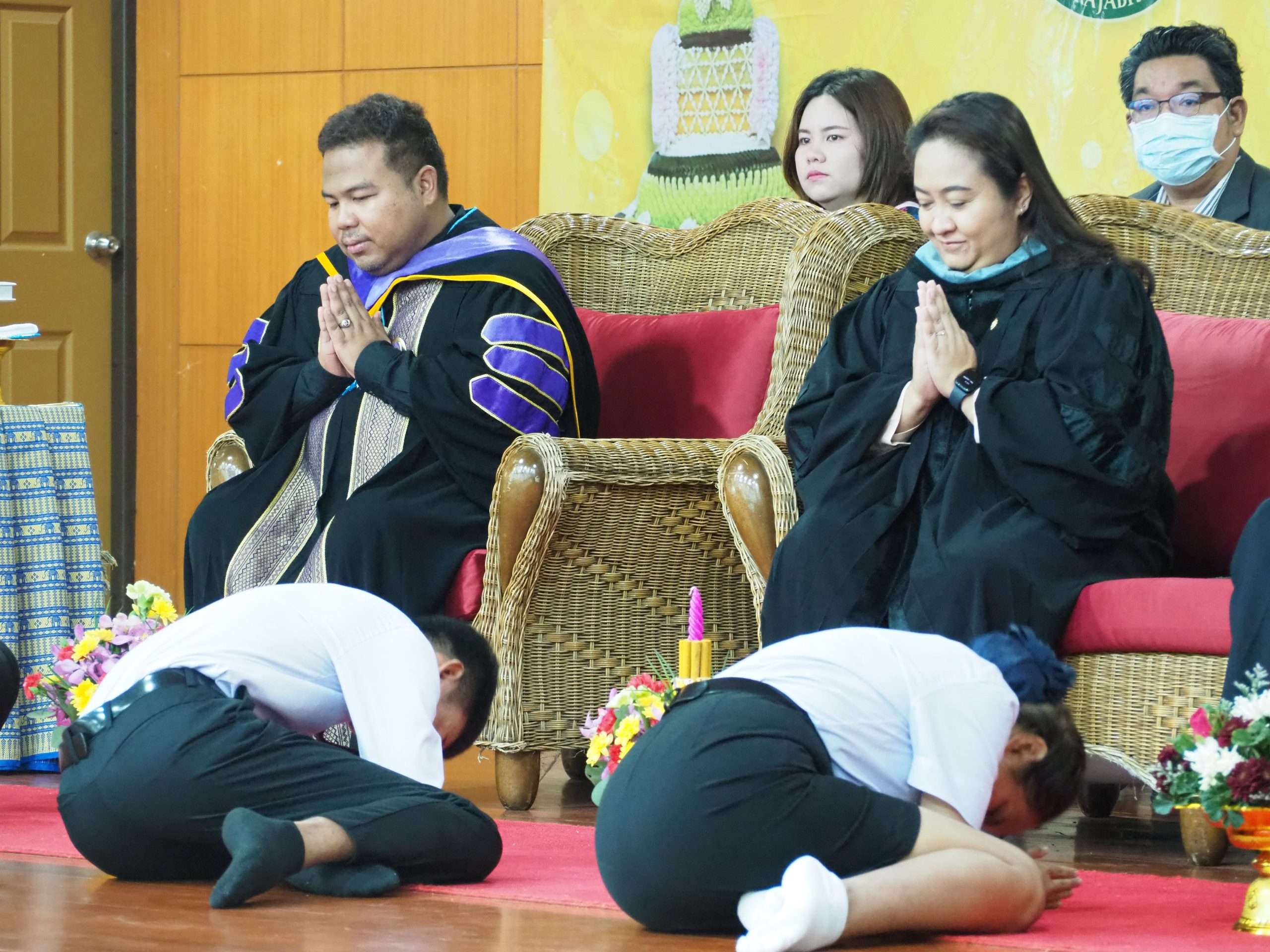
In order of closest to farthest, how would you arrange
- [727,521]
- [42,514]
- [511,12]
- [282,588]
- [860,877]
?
[860,877], [282,588], [727,521], [42,514], [511,12]

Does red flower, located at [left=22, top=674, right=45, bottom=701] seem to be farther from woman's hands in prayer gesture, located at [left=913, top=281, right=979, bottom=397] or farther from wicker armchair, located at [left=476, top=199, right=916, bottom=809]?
woman's hands in prayer gesture, located at [left=913, top=281, right=979, bottom=397]

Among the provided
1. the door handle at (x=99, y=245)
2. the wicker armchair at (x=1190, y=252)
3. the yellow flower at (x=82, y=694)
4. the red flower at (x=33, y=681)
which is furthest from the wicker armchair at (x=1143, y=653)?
the door handle at (x=99, y=245)

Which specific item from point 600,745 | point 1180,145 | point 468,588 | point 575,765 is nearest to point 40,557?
point 468,588

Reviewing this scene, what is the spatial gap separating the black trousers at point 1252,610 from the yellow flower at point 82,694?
1.85m

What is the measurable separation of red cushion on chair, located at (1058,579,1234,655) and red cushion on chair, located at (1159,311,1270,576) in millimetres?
457

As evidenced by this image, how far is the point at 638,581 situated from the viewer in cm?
332

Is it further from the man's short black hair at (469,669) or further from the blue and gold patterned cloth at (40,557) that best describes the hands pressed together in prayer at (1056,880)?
the blue and gold patterned cloth at (40,557)

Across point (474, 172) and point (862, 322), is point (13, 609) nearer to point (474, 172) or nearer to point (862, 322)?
point (862, 322)

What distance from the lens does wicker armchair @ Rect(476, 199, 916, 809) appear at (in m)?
3.16

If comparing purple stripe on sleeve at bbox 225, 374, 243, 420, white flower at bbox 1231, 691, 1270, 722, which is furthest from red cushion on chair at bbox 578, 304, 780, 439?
white flower at bbox 1231, 691, 1270, 722

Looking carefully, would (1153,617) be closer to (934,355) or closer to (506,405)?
(934,355)

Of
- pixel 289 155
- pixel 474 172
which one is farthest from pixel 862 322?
pixel 289 155

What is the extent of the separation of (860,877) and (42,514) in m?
2.53

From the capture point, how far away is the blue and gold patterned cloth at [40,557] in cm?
380
